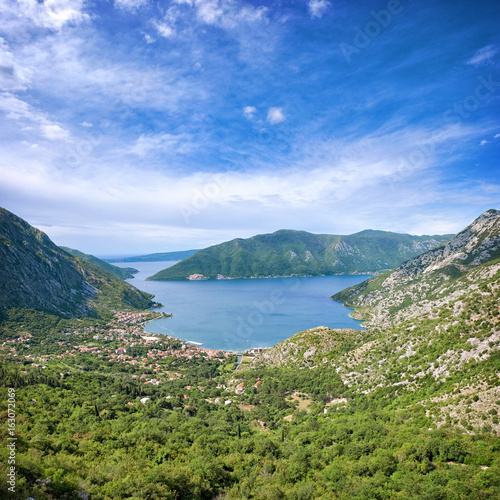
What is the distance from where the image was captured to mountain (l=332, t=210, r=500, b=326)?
81.2 metres

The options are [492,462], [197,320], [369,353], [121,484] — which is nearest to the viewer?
[121,484]

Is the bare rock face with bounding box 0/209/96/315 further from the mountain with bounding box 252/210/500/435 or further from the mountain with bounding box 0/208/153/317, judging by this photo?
the mountain with bounding box 252/210/500/435

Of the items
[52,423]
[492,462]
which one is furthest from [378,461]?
[52,423]

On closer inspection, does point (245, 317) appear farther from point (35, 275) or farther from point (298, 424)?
point (298, 424)

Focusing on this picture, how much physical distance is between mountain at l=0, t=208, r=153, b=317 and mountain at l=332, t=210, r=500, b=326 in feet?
389

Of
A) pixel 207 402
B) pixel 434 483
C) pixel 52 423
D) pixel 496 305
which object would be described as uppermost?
pixel 496 305

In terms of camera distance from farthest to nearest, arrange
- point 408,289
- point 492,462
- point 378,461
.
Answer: point 408,289, point 378,461, point 492,462

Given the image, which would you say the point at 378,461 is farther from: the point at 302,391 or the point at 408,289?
the point at 408,289

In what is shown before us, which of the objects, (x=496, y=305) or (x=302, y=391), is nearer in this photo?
(x=496, y=305)

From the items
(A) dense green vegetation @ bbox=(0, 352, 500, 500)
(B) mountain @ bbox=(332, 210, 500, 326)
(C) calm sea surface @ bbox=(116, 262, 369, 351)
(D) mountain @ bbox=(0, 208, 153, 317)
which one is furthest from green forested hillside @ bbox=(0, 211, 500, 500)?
(D) mountain @ bbox=(0, 208, 153, 317)

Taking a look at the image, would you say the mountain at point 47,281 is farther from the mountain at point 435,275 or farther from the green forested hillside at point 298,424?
the mountain at point 435,275

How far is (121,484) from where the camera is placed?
15680 mm

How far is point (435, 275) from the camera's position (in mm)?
95750

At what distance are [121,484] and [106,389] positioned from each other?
35.4 m
